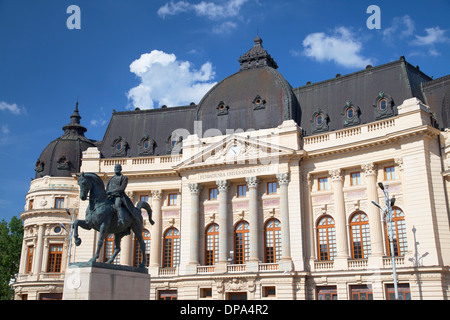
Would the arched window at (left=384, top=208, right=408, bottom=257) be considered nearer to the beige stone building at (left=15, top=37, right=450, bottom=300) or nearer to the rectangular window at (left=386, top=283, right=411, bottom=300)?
the beige stone building at (left=15, top=37, right=450, bottom=300)

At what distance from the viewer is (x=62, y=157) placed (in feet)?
173

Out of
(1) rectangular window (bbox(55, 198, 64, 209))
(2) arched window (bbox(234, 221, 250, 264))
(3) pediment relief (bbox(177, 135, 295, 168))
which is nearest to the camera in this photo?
(3) pediment relief (bbox(177, 135, 295, 168))

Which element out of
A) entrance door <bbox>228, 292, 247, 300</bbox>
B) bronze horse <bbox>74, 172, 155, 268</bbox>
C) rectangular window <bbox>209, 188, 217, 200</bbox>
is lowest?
entrance door <bbox>228, 292, 247, 300</bbox>

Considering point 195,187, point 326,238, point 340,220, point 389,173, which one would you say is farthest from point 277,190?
point 389,173

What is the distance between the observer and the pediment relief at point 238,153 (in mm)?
41906

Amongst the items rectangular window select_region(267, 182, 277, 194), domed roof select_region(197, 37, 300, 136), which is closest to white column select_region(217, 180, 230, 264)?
rectangular window select_region(267, 182, 277, 194)

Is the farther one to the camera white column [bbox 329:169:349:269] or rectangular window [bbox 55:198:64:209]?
rectangular window [bbox 55:198:64:209]

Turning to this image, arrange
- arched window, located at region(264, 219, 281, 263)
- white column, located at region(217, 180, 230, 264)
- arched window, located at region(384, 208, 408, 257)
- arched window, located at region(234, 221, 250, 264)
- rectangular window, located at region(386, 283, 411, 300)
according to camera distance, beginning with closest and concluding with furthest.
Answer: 1. rectangular window, located at region(386, 283, 411, 300)
2. arched window, located at region(384, 208, 408, 257)
3. arched window, located at region(264, 219, 281, 263)
4. white column, located at region(217, 180, 230, 264)
5. arched window, located at region(234, 221, 250, 264)

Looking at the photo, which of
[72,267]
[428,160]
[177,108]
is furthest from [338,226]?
[72,267]

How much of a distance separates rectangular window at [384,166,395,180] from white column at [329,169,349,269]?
3.57 meters

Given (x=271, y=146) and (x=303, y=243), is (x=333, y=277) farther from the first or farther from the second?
(x=271, y=146)

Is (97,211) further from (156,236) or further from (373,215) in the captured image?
(156,236)

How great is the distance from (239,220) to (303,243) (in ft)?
20.7

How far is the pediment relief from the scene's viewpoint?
41.9 meters
